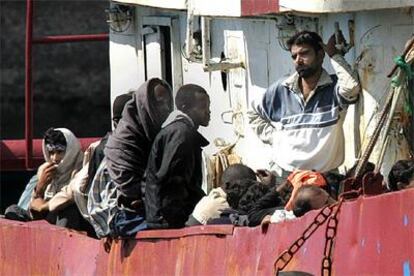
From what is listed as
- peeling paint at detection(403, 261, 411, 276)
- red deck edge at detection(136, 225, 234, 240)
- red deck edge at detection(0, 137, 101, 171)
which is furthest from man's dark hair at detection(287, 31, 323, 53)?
red deck edge at detection(0, 137, 101, 171)

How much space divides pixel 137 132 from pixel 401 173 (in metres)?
1.88

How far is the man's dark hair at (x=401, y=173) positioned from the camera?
1088cm

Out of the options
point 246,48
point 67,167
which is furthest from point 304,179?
point 67,167

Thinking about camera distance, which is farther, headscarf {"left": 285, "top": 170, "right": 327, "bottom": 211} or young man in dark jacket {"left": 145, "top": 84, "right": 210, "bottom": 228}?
young man in dark jacket {"left": 145, "top": 84, "right": 210, "bottom": 228}

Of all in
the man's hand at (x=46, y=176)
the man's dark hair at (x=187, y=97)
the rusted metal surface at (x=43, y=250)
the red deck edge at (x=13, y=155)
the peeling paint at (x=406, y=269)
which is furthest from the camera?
the red deck edge at (x=13, y=155)

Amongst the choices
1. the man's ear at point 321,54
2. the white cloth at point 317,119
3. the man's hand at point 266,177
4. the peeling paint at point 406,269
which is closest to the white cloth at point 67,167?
the man's hand at point 266,177

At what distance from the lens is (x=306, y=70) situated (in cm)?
1170

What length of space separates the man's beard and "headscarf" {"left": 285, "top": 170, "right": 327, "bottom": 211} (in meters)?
0.59

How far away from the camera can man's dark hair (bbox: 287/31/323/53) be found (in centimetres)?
1157

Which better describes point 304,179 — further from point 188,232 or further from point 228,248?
point 188,232

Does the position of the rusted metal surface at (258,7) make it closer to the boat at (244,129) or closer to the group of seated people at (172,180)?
the boat at (244,129)

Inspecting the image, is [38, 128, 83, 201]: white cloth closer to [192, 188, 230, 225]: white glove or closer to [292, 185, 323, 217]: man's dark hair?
[192, 188, 230, 225]: white glove

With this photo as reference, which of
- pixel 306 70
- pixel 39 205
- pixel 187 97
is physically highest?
pixel 306 70

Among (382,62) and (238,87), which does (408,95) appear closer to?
(382,62)
